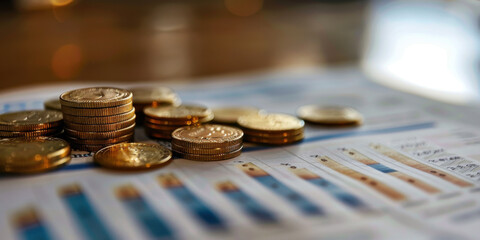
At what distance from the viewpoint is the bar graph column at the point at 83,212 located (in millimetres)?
610

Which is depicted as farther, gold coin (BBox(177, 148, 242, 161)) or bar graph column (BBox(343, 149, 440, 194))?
gold coin (BBox(177, 148, 242, 161))

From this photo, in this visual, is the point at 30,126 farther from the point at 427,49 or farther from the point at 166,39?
the point at 427,49

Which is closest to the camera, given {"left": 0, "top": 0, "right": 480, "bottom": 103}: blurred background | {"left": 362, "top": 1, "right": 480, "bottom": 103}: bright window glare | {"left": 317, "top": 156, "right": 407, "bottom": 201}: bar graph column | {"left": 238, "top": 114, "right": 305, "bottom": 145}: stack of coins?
{"left": 317, "top": 156, "right": 407, "bottom": 201}: bar graph column

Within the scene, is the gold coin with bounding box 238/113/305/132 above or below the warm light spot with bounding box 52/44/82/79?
above

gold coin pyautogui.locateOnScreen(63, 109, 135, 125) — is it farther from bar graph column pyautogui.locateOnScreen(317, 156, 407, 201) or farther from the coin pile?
bar graph column pyautogui.locateOnScreen(317, 156, 407, 201)

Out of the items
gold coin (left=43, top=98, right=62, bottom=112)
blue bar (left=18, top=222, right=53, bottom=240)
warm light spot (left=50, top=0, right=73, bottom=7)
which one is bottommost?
blue bar (left=18, top=222, right=53, bottom=240)

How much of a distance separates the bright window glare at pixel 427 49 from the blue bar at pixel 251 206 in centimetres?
80

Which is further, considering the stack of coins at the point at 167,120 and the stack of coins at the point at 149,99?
the stack of coins at the point at 149,99

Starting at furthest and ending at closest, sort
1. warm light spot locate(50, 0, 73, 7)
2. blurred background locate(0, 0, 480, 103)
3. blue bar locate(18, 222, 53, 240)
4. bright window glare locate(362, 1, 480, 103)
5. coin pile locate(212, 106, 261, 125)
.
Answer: warm light spot locate(50, 0, 73, 7)
blurred background locate(0, 0, 480, 103)
bright window glare locate(362, 1, 480, 103)
coin pile locate(212, 106, 261, 125)
blue bar locate(18, 222, 53, 240)

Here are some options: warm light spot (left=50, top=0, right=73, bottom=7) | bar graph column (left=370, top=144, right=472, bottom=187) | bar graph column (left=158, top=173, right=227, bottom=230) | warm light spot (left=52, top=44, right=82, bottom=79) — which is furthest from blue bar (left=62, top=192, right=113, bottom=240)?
warm light spot (left=50, top=0, right=73, bottom=7)

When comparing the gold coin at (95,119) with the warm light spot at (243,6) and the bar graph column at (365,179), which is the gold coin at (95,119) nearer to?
the bar graph column at (365,179)

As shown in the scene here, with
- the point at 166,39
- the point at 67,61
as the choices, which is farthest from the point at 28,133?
the point at 166,39

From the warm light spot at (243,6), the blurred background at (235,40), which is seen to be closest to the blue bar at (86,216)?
the blurred background at (235,40)

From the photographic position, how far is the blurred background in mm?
1855
